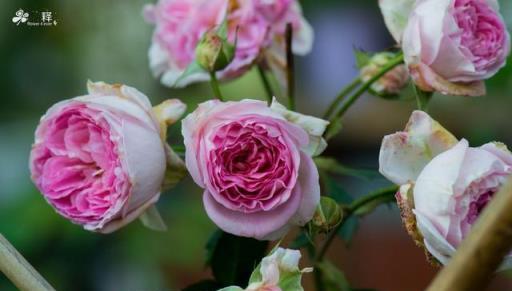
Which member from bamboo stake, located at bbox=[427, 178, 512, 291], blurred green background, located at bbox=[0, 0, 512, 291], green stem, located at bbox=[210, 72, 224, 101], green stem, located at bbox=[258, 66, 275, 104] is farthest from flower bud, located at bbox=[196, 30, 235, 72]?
blurred green background, located at bbox=[0, 0, 512, 291]

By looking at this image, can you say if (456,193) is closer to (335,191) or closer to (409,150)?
(409,150)

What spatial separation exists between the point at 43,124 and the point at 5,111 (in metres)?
1.51

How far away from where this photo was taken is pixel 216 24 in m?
0.62

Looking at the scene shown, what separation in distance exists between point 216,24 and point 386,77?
122 millimetres

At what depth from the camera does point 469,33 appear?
53 cm

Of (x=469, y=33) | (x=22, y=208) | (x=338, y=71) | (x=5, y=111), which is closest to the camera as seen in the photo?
(x=469, y=33)

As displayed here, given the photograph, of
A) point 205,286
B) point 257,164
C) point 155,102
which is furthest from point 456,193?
point 155,102

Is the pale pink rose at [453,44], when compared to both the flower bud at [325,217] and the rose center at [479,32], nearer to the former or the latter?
the rose center at [479,32]

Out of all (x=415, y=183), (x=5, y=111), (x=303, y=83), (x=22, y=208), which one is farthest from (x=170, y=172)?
(x=303, y=83)

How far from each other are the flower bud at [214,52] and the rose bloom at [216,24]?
0.14ft

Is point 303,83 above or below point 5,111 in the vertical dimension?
below

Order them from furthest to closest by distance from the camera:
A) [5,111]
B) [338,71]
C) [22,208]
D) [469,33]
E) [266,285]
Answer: [338,71] → [5,111] → [22,208] → [469,33] → [266,285]

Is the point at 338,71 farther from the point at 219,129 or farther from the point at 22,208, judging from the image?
the point at 219,129

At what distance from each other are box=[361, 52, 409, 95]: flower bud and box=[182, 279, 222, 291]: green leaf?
17 cm
